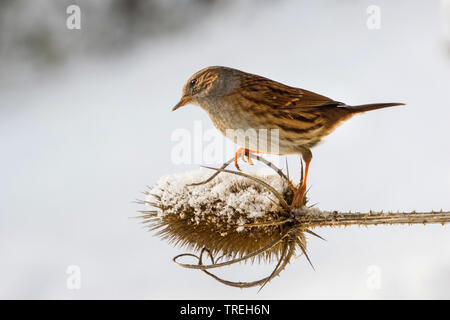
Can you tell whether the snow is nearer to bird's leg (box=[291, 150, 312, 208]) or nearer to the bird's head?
bird's leg (box=[291, 150, 312, 208])

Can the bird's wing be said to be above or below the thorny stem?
above

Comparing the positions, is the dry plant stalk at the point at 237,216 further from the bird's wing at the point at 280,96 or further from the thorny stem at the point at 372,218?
the bird's wing at the point at 280,96

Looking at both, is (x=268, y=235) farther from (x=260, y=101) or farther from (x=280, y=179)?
(x=260, y=101)

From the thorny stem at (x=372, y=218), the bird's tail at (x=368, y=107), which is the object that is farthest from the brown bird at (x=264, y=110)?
the thorny stem at (x=372, y=218)

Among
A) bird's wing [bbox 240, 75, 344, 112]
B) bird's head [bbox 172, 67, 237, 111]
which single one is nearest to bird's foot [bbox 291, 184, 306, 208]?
bird's wing [bbox 240, 75, 344, 112]

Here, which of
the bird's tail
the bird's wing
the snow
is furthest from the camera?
the bird's wing

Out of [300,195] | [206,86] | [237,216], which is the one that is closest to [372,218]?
[300,195]
